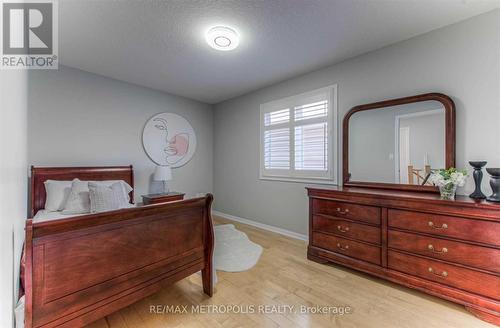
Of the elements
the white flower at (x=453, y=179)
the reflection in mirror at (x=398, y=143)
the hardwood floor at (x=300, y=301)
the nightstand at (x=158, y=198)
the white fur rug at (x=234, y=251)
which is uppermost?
the reflection in mirror at (x=398, y=143)

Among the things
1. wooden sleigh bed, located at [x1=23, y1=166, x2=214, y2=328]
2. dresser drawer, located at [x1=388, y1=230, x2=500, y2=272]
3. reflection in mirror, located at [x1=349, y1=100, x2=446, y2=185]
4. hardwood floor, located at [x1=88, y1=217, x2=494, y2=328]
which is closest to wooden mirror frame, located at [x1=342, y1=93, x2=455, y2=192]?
reflection in mirror, located at [x1=349, y1=100, x2=446, y2=185]

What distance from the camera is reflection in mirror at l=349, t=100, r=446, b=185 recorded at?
2.29 m

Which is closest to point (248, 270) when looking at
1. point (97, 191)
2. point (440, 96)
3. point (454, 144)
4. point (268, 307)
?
point (268, 307)

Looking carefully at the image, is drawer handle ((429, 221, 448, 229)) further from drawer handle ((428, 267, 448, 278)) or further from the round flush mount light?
the round flush mount light

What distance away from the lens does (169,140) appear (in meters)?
4.28

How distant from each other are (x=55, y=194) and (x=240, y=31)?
9.62ft

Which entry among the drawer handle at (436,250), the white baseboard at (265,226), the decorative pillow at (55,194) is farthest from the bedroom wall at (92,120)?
the drawer handle at (436,250)

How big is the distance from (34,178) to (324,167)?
382 centimetres

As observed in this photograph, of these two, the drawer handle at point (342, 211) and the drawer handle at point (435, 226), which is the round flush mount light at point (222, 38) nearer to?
the drawer handle at point (342, 211)

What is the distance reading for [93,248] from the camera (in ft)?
4.54

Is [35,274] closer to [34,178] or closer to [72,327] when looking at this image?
[72,327]

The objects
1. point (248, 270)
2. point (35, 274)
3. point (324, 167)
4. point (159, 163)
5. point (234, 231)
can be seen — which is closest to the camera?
point (35, 274)

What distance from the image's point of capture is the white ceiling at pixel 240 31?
1.93 metres

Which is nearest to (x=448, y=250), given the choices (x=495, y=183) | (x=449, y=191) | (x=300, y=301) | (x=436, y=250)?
(x=436, y=250)
